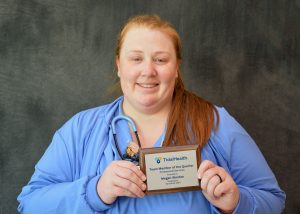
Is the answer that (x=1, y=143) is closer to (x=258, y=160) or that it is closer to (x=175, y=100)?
(x=175, y=100)

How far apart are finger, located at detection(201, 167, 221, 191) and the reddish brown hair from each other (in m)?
0.18

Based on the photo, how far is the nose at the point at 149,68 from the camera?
4.06ft

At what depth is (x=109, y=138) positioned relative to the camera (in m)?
1.28

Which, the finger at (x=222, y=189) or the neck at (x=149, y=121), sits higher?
the neck at (x=149, y=121)

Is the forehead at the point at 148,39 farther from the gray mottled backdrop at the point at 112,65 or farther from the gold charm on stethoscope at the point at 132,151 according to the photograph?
the gray mottled backdrop at the point at 112,65

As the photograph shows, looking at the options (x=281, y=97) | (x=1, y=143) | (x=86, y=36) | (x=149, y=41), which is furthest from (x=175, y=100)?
(x=1, y=143)

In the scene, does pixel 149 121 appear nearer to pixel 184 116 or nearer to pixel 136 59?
pixel 184 116

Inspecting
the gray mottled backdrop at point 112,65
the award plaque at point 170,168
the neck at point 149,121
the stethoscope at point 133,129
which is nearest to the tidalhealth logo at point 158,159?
the award plaque at point 170,168

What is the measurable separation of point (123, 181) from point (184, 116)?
1.24 feet

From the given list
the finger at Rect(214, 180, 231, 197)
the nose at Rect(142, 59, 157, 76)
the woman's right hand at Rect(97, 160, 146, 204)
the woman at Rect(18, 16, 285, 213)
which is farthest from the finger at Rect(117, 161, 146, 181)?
A: the nose at Rect(142, 59, 157, 76)

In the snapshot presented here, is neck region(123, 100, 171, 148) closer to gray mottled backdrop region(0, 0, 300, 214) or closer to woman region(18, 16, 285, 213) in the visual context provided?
woman region(18, 16, 285, 213)

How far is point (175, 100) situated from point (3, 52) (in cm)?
100

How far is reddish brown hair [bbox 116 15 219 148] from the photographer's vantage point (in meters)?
1.26

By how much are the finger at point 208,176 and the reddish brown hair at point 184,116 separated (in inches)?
7.2
